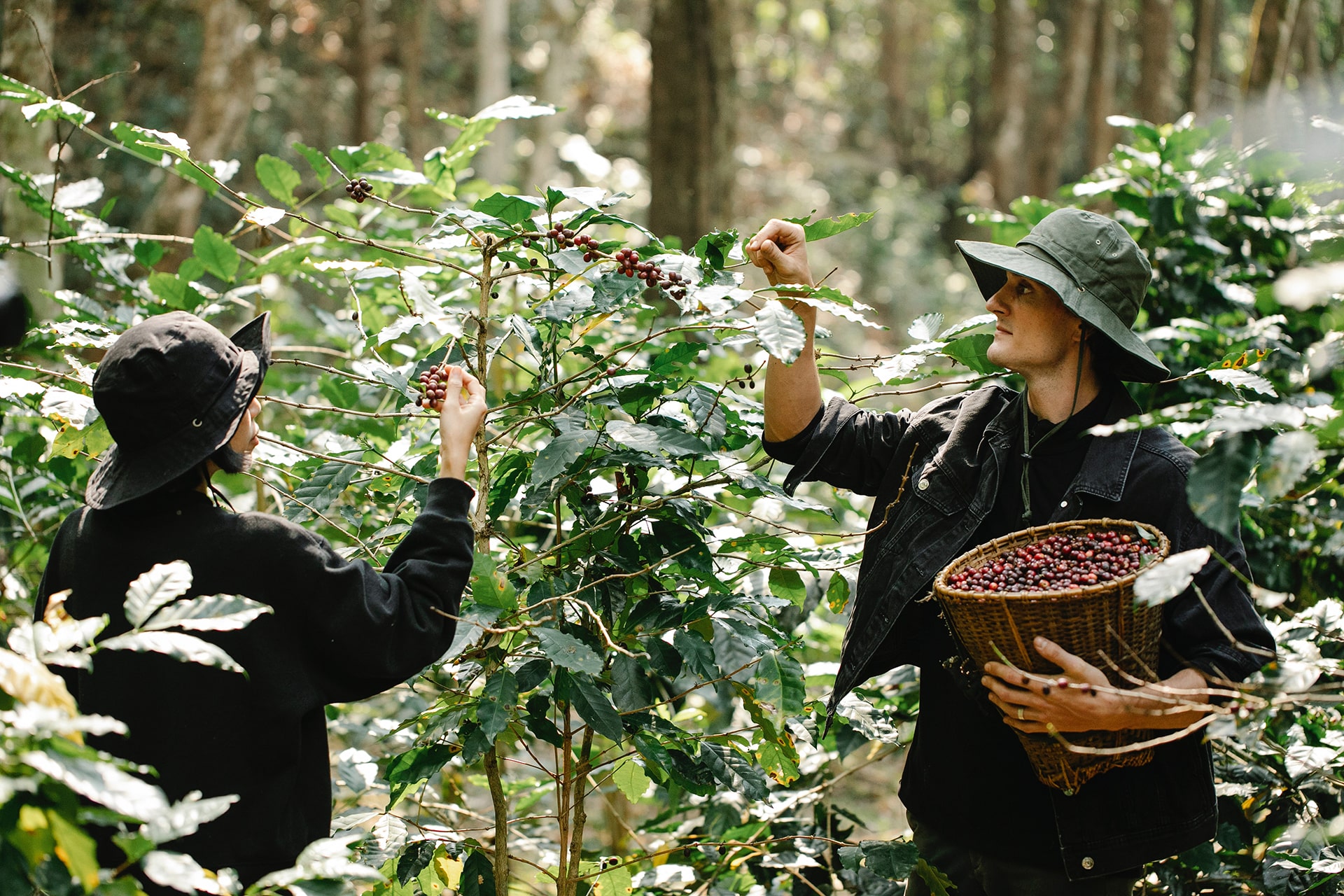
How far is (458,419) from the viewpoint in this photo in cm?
184

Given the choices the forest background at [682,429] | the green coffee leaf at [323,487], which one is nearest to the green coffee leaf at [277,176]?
the forest background at [682,429]

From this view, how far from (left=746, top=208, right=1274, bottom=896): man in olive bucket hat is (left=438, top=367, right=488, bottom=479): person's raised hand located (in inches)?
23.8

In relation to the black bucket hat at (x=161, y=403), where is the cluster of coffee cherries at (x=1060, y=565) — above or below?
below

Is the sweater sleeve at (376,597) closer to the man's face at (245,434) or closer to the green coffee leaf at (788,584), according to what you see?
the man's face at (245,434)

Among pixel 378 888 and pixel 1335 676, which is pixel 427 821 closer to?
pixel 378 888

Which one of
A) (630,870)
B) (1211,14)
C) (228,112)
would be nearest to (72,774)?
(630,870)

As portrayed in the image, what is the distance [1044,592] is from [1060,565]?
107mm

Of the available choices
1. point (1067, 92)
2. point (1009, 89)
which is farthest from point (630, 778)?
point (1067, 92)

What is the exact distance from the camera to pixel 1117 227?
215 centimetres

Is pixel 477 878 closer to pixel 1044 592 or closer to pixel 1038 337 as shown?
pixel 1044 592

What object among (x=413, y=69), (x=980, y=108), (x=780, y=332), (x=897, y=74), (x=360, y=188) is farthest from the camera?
(x=897, y=74)

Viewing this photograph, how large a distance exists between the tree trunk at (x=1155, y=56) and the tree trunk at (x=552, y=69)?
5.97 m

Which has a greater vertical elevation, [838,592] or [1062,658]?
[1062,658]

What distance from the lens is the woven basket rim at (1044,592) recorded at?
5.36ft
